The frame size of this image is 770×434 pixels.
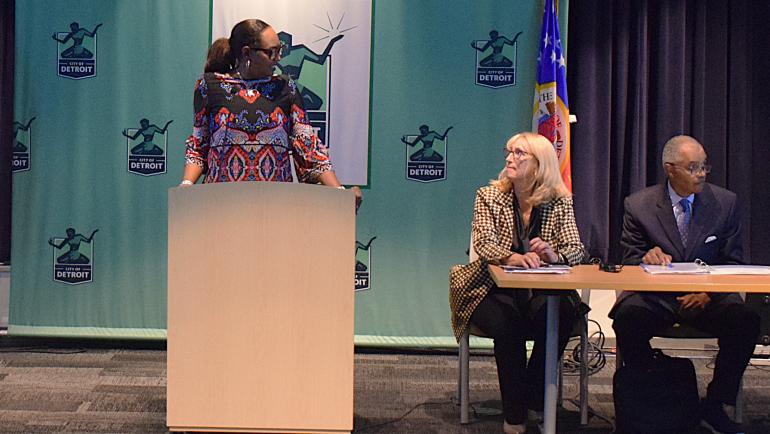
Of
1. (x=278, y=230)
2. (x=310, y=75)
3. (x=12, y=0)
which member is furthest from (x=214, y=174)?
(x=12, y=0)

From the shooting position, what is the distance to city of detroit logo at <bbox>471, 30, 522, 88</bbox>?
430 centimetres

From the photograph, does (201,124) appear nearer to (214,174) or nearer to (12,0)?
(214,174)

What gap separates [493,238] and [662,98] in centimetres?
182

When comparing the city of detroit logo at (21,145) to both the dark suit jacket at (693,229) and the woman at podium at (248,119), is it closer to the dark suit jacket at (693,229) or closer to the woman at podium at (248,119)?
the woman at podium at (248,119)

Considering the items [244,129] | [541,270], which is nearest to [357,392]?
[541,270]

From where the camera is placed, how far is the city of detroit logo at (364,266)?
439 cm

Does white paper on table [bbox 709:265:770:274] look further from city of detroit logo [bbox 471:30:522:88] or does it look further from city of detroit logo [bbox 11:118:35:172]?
city of detroit logo [bbox 11:118:35:172]

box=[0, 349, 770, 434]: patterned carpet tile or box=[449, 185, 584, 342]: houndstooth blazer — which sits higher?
box=[449, 185, 584, 342]: houndstooth blazer

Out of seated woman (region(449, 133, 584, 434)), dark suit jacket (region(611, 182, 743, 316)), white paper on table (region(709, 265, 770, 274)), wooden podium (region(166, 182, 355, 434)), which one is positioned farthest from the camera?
dark suit jacket (region(611, 182, 743, 316))

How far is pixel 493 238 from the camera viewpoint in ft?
10.2

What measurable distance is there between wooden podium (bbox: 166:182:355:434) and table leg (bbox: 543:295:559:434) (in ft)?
2.44

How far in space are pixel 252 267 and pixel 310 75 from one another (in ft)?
7.03

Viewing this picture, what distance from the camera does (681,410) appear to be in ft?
9.73

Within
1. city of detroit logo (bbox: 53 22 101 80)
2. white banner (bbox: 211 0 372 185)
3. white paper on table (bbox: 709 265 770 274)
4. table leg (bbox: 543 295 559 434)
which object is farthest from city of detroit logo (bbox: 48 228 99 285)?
white paper on table (bbox: 709 265 770 274)
